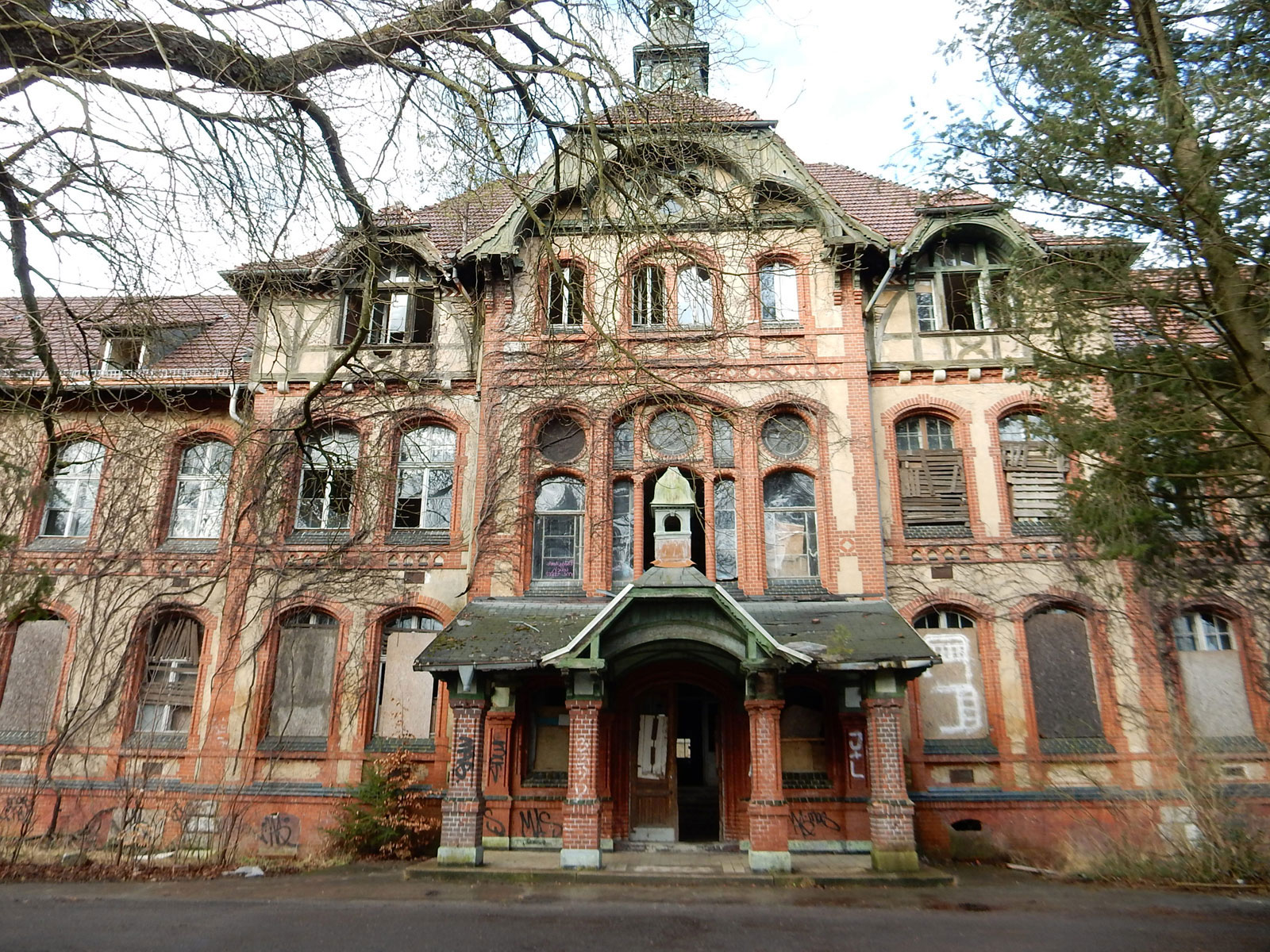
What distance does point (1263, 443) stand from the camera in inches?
312

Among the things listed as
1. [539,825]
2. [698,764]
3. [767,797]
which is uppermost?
[698,764]

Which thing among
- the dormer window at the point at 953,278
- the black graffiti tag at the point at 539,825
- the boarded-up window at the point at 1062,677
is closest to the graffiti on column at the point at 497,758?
the black graffiti tag at the point at 539,825

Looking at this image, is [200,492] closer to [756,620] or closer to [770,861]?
[756,620]

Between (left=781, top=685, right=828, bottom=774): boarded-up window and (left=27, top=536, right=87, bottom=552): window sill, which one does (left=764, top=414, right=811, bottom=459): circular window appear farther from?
(left=27, top=536, right=87, bottom=552): window sill

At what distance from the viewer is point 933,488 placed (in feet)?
50.4

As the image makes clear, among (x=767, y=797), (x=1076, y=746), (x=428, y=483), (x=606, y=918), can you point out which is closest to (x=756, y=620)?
(x=767, y=797)

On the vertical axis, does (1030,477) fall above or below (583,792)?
above

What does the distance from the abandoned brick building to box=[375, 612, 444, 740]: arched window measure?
6 centimetres

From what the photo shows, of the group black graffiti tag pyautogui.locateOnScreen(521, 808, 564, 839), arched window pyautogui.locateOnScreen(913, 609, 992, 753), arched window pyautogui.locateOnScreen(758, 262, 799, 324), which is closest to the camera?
black graffiti tag pyautogui.locateOnScreen(521, 808, 564, 839)

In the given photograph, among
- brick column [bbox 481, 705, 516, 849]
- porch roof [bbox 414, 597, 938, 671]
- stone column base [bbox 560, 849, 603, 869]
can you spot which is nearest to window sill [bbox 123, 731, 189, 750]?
porch roof [bbox 414, 597, 938, 671]

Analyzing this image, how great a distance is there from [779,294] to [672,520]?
17.3 feet

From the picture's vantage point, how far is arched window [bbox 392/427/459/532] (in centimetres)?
1603

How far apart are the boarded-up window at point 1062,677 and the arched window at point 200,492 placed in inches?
578

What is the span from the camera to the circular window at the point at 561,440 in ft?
50.5
